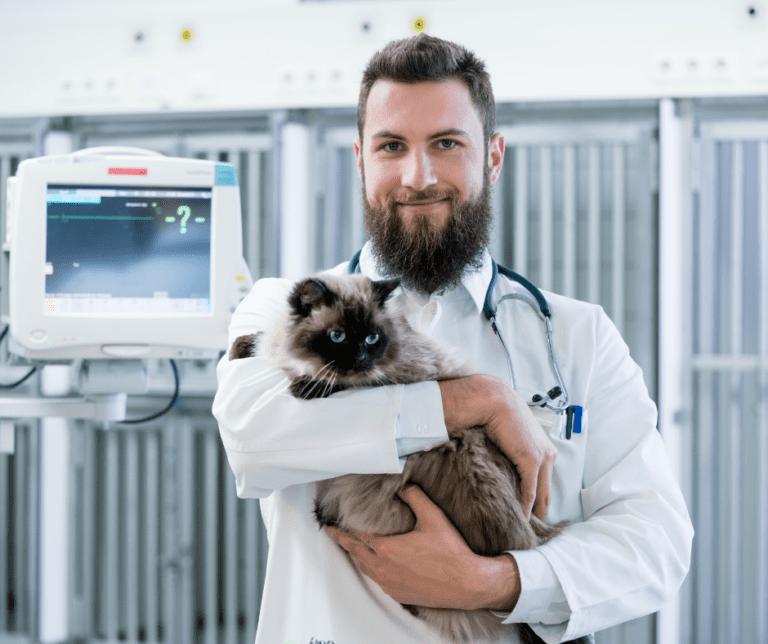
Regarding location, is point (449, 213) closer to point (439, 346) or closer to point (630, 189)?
point (439, 346)

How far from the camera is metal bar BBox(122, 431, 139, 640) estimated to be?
2812 mm

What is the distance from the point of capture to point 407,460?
1.08 m

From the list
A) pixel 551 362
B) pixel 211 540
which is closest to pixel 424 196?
pixel 551 362

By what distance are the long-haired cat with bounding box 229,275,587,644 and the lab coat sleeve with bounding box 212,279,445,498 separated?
0.17 feet

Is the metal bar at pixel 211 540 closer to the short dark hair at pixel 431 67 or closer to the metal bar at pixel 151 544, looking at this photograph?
the metal bar at pixel 151 544

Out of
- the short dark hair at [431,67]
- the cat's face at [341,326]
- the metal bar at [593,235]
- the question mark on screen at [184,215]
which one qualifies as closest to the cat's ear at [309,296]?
the cat's face at [341,326]

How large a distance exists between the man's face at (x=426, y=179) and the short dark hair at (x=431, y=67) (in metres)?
0.02

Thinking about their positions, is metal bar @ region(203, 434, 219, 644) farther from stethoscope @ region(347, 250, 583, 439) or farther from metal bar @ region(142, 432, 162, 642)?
stethoscope @ region(347, 250, 583, 439)

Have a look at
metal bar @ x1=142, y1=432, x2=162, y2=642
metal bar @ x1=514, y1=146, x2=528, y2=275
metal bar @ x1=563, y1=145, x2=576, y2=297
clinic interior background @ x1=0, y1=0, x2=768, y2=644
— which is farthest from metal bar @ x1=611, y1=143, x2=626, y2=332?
metal bar @ x1=142, y1=432, x2=162, y2=642

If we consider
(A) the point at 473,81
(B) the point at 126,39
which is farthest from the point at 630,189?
(B) the point at 126,39

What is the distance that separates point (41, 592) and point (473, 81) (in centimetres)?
290

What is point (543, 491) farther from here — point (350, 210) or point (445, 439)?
point (350, 210)

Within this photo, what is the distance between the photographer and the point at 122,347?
6.14 ft

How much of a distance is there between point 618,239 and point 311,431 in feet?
6.61
